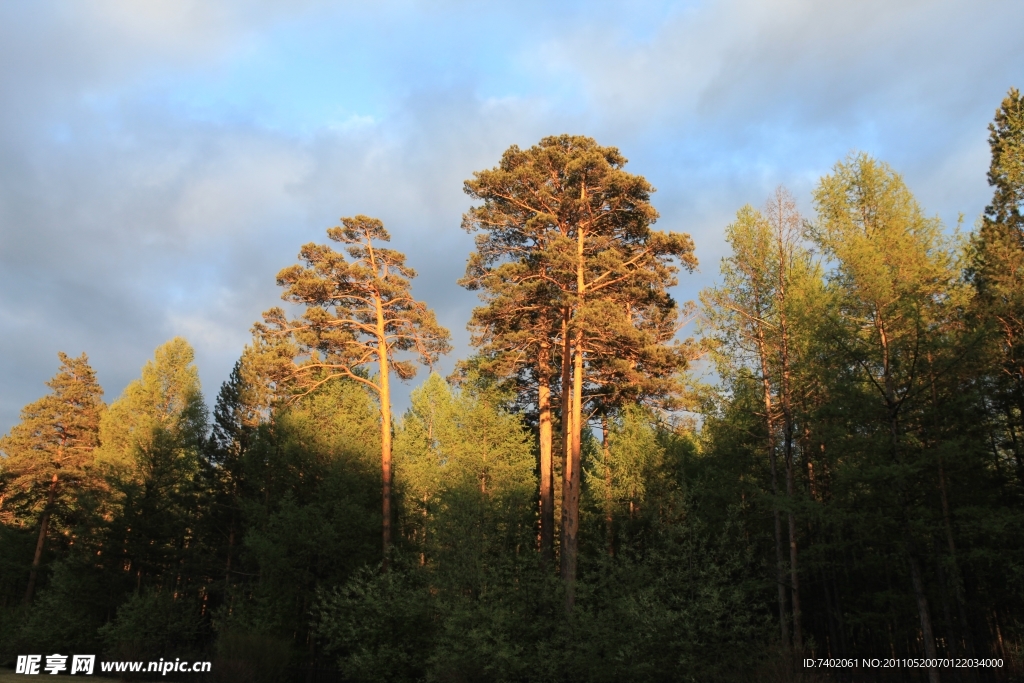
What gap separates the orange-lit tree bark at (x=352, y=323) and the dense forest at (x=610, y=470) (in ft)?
0.39

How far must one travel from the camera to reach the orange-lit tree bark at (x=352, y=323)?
2511 cm

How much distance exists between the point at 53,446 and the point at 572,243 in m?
36.5

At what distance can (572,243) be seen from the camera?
835 inches

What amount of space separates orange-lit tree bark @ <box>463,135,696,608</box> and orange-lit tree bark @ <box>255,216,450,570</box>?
472 cm

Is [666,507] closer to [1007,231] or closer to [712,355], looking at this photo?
[712,355]

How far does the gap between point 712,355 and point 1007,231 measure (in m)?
8.92

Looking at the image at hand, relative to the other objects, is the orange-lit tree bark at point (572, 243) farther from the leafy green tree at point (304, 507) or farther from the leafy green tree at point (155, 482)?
the leafy green tree at point (155, 482)

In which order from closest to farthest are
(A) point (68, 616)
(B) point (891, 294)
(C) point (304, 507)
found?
(B) point (891, 294)
(C) point (304, 507)
(A) point (68, 616)

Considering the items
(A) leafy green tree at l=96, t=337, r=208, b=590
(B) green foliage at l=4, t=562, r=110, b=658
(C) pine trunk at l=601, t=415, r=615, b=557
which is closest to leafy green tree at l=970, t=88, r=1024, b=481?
(C) pine trunk at l=601, t=415, r=615, b=557

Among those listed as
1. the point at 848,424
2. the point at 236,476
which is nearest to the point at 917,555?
the point at 848,424

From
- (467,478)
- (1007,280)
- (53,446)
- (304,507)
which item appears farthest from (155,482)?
(1007,280)

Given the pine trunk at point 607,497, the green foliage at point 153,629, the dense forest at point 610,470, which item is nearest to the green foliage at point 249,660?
the dense forest at point 610,470

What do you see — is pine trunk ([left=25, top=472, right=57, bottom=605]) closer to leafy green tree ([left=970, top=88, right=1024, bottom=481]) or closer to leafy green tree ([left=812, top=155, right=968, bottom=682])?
leafy green tree ([left=812, top=155, right=968, bottom=682])

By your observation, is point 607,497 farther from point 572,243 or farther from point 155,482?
point 155,482
